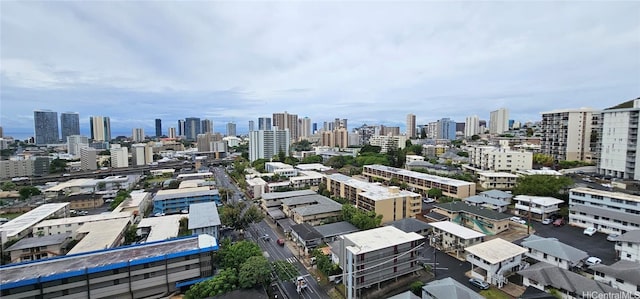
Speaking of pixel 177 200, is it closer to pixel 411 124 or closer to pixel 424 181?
pixel 424 181

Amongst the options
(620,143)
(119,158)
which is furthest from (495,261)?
(119,158)

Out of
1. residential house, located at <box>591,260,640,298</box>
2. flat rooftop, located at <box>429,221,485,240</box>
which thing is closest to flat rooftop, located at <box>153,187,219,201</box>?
flat rooftop, located at <box>429,221,485,240</box>

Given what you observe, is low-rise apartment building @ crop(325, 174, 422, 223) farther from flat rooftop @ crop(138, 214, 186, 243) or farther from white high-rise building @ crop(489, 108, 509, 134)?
white high-rise building @ crop(489, 108, 509, 134)

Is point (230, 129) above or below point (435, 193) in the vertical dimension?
above

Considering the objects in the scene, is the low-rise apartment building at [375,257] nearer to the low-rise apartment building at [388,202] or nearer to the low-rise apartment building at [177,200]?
the low-rise apartment building at [388,202]

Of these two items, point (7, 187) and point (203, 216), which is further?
point (7, 187)

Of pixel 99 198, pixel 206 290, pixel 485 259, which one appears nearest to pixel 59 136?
pixel 99 198

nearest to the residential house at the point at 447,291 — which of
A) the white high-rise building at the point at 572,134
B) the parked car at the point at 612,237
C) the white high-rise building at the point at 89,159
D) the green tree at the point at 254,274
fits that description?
the green tree at the point at 254,274

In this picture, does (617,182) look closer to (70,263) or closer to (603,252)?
(603,252)
